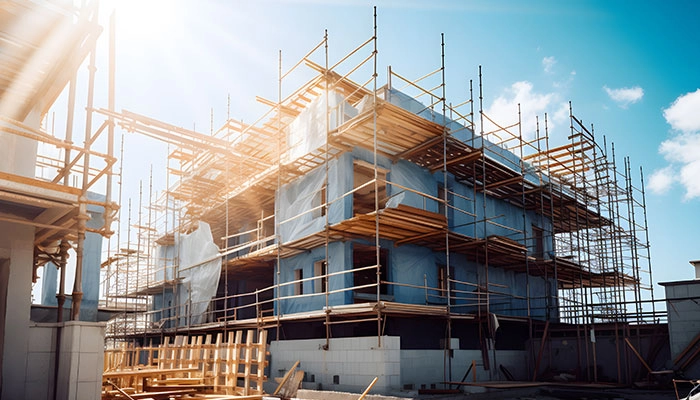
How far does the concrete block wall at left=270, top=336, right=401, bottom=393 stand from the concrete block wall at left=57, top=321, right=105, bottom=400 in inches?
298

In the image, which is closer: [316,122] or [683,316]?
[683,316]

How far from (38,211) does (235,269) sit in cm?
1478

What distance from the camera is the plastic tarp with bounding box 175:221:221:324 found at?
24312mm

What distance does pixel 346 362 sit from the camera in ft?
53.5

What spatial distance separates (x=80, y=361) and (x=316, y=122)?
1298cm

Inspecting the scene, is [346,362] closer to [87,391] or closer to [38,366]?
[87,391]

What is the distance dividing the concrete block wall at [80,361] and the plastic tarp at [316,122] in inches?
446

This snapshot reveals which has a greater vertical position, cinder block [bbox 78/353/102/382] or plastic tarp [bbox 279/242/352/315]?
plastic tarp [bbox 279/242/352/315]

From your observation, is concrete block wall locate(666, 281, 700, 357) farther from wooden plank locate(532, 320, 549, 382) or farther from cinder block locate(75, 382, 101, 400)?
cinder block locate(75, 382, 101, 400)

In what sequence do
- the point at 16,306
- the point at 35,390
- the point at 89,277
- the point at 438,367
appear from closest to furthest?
the point at 35,390 < the point at 16,306 < the point at 438,367 < the point at 89,277

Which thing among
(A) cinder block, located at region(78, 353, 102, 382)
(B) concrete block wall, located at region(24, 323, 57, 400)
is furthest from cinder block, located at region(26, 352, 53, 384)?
(A) cinder block, located at region(78, 353, 102, 382)

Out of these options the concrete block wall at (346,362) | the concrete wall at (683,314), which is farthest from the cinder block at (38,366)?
the concrete wall at (683,314)

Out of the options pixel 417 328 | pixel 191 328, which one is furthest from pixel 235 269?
pixel 417 328

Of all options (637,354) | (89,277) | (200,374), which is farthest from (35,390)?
(637,354)
